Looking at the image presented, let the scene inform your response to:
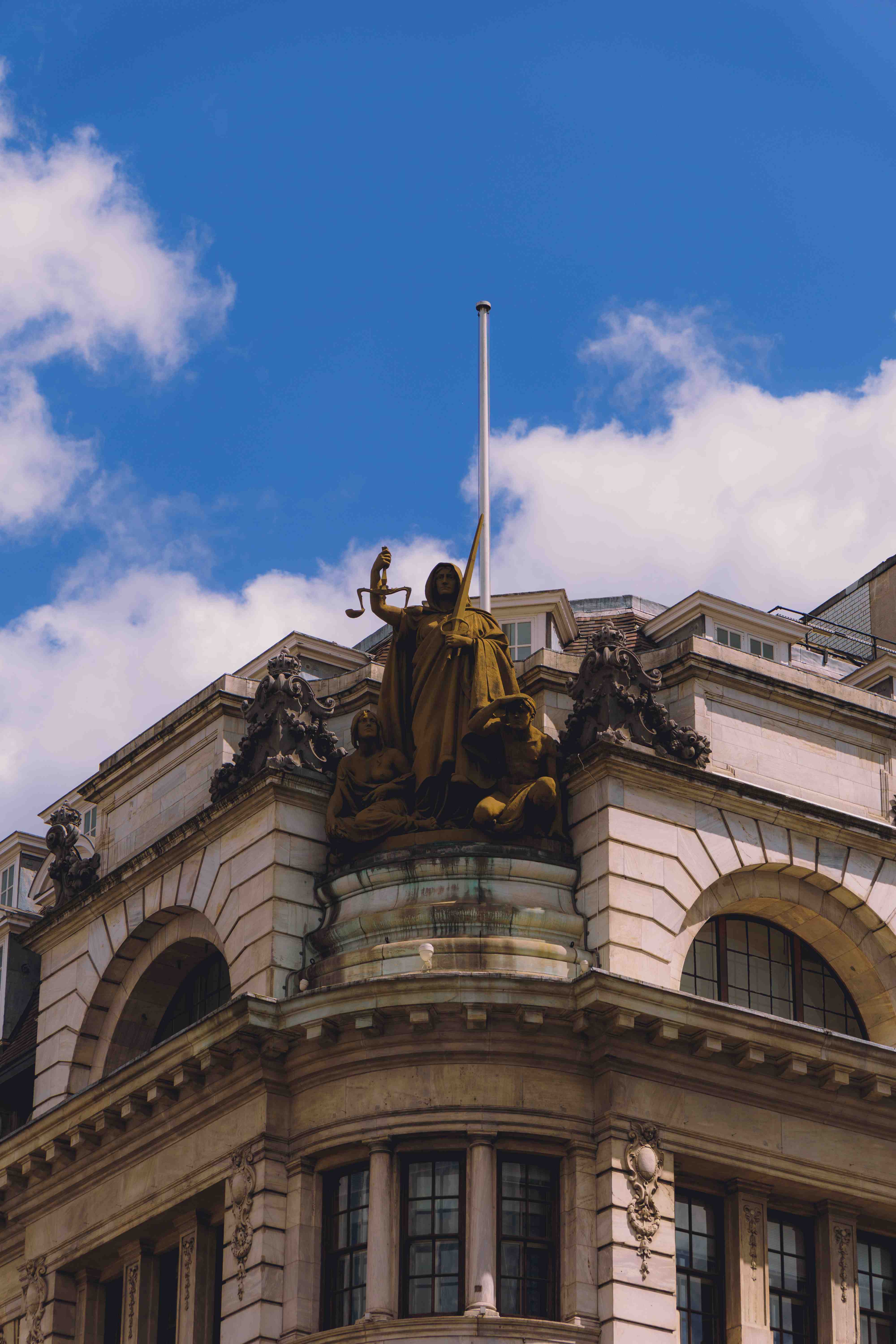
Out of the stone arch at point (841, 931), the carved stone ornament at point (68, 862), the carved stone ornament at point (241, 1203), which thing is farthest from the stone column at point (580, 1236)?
the carved stone ornament at point (68, 862)

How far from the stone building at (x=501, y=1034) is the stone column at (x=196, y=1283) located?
7cm

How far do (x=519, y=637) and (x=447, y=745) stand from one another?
6369 millimetres

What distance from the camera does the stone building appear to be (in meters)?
45.8

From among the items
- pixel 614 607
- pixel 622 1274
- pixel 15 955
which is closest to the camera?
pixel 622 1274

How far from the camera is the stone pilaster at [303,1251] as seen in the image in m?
45.7

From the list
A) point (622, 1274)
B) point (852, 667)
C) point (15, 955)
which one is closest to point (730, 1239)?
point (622, 1274)

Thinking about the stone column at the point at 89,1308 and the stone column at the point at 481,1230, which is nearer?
the stone column at the point at 481,1230

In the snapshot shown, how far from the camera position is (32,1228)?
5291cm

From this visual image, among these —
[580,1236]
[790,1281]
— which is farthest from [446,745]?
[790,1281]

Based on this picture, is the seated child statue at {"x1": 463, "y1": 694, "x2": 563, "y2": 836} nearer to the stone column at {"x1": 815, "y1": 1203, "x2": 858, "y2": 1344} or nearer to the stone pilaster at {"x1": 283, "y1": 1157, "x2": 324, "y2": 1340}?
the stone pilaster at {"x1": 283, "y1": 1157, "x2": 324, "y2": 1340}

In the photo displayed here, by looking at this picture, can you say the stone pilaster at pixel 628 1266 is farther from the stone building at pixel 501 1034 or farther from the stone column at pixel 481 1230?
the stone column at pixel 481 1230

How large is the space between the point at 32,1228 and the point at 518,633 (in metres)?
14.5

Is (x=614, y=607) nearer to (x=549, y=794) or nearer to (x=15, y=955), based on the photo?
(x=549, y=794)

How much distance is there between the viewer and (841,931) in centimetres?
5094
